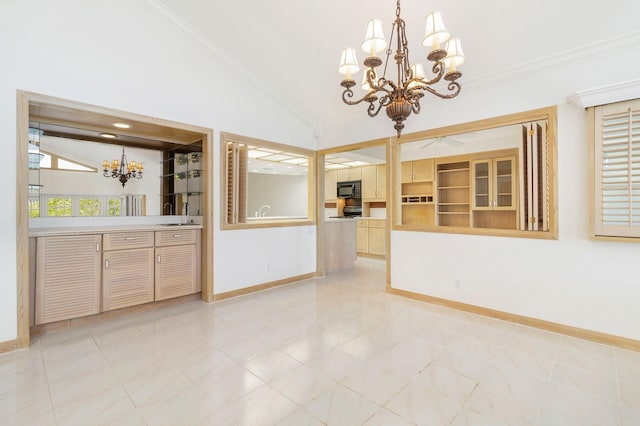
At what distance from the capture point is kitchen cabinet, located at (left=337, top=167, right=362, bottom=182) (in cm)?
797

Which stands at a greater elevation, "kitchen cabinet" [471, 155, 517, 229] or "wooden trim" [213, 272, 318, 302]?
"kitchen cabinet" [471, 155, 517, 229]

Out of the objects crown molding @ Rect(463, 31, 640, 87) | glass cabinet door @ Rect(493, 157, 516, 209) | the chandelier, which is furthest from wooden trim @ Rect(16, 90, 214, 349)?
glass cabinet door @ Rect(493, 157, 516, 209)

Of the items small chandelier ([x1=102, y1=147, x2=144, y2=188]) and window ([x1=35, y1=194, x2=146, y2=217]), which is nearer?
window ([x1=35, y1=194, x2=146, y2=217])

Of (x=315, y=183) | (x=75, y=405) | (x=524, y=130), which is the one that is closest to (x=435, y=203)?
(x=315, y=183)

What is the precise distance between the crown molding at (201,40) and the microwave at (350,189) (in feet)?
12.0

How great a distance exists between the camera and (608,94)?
8.20ft

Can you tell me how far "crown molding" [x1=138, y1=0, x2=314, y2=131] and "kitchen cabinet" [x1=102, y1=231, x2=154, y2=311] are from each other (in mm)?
2311

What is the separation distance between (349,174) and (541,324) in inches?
227

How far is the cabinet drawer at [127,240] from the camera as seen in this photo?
3180 millimetres

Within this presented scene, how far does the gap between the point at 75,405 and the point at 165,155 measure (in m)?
3.16

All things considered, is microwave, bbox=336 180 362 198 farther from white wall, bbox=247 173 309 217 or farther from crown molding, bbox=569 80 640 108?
crown molding, bbox=569 80 640 108

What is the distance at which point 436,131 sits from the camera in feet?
12.2

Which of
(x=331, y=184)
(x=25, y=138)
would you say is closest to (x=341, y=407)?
(x=25, y=138)

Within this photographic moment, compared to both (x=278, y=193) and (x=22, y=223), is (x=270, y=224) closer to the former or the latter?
(x=22, y=223)
